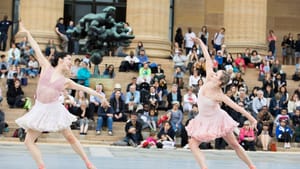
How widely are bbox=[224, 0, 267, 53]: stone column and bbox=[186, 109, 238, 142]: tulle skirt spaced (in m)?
21.3

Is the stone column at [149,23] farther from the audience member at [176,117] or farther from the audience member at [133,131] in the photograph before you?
the audience member at [133,131]

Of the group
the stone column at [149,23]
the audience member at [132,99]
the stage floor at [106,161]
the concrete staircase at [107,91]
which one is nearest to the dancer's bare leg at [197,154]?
the stage floor at [106,161]

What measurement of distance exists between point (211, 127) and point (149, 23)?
66.4 feet

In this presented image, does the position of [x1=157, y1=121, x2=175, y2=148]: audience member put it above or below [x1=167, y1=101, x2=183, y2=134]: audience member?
below

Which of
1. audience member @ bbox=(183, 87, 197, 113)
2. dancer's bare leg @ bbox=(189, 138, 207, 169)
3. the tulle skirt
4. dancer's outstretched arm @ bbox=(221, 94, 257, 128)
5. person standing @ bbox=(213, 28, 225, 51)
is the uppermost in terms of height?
person standing @ bbox=(213, 28, 225, 51)

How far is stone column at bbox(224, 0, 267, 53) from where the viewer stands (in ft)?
104

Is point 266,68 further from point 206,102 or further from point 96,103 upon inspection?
point 206,102

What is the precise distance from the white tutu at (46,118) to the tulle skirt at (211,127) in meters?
1.82

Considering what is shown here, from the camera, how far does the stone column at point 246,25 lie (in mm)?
31703

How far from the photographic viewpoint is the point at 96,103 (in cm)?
2217

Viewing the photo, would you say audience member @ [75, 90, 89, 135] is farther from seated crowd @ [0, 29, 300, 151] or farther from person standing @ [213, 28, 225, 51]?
person standing @ [213, 28, 225, 51]

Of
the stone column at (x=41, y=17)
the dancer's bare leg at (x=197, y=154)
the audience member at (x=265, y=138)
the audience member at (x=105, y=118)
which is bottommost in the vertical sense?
the audience member at (x=265, y=138)

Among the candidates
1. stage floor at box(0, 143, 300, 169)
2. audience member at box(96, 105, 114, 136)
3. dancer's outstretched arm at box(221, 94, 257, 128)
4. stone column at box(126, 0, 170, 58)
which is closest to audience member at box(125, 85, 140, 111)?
audience member at box(96, 105, 114, 136)

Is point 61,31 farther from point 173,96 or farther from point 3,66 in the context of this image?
point 173,96
